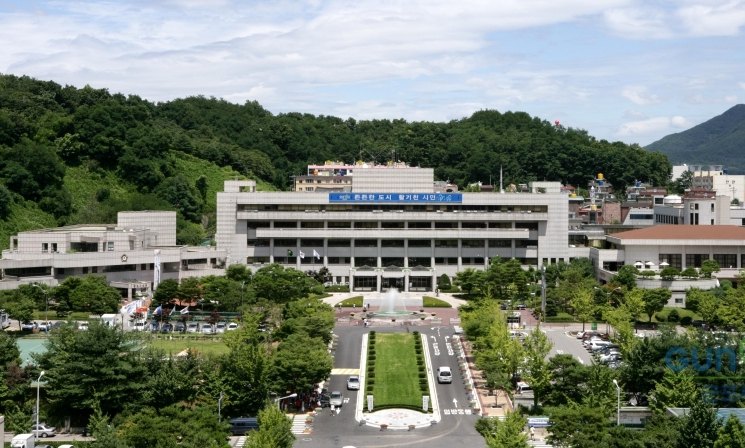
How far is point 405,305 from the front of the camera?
74750 mm

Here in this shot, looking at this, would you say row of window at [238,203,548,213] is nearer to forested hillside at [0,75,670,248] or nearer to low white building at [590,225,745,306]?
low white building at [590,225,745,306]

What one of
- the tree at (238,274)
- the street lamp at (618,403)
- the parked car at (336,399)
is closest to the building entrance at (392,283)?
the tree at (238,274)

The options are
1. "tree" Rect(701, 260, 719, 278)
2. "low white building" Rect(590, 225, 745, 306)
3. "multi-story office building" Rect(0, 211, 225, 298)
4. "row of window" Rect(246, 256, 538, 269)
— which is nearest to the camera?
"multi-story office building" Rect(0, 211, 225, 298)

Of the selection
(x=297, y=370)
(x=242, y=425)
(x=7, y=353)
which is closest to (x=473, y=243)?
(x=297, y=370)

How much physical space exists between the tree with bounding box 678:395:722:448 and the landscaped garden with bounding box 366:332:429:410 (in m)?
14.5

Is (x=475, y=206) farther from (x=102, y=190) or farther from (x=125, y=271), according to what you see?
(x=102, y=190)

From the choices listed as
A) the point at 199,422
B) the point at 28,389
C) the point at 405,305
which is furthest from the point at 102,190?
the point at 199,422

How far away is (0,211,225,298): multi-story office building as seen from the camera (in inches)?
2827

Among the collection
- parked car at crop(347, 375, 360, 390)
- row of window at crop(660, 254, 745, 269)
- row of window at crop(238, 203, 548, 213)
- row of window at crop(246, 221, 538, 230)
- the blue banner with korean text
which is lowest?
parked car at crop(347, 375, 360, 390)

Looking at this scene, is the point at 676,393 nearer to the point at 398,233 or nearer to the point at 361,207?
the point at 398,233

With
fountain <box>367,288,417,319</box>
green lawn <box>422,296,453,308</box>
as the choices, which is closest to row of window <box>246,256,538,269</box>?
fountain <box>367,288,417,319</box>

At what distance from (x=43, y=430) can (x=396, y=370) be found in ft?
60.0

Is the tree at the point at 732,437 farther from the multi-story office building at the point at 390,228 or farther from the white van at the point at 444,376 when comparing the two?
the multi-story office building at the point at 390,228

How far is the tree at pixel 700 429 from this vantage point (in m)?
32.5
